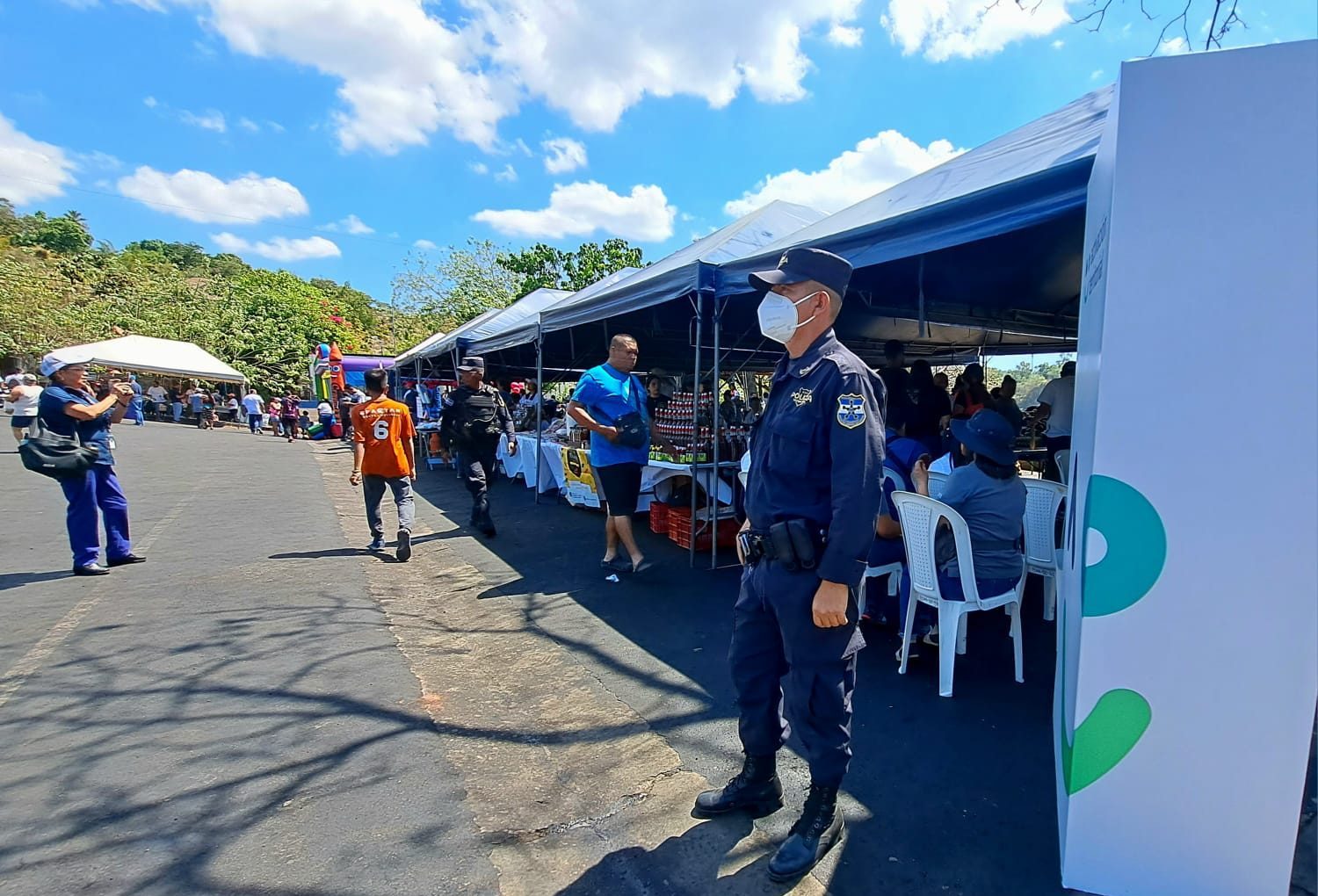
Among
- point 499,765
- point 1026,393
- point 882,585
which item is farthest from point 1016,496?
point 1026,393

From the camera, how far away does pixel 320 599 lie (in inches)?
174

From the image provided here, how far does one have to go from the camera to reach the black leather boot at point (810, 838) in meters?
1.82

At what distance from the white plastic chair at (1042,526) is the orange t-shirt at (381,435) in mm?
4890

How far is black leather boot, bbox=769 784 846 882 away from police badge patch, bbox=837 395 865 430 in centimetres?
114

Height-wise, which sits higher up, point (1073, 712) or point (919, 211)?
point (919, 211)

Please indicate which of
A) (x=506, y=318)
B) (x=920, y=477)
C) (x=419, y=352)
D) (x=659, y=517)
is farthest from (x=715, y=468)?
(x=419, y=352)

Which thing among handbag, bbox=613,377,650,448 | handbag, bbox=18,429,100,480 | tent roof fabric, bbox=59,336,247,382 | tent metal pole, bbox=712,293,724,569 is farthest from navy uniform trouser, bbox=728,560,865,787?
tent roof fabric, bbox=59,336,247,382

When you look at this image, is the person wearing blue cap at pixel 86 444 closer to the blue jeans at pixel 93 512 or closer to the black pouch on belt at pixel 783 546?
the blue jeans at pixel 93 512

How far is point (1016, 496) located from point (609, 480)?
2803mm

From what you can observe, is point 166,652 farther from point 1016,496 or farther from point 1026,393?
point 1026,393

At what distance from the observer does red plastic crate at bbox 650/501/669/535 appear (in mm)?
6048

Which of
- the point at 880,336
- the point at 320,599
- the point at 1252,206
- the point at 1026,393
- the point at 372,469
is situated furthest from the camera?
the point at 1026,393

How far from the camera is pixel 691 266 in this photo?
479 centimetres

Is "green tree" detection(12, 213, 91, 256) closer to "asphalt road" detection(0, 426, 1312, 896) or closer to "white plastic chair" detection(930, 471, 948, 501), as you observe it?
"asphalt road" detection(0, 426, 1312, 896)
